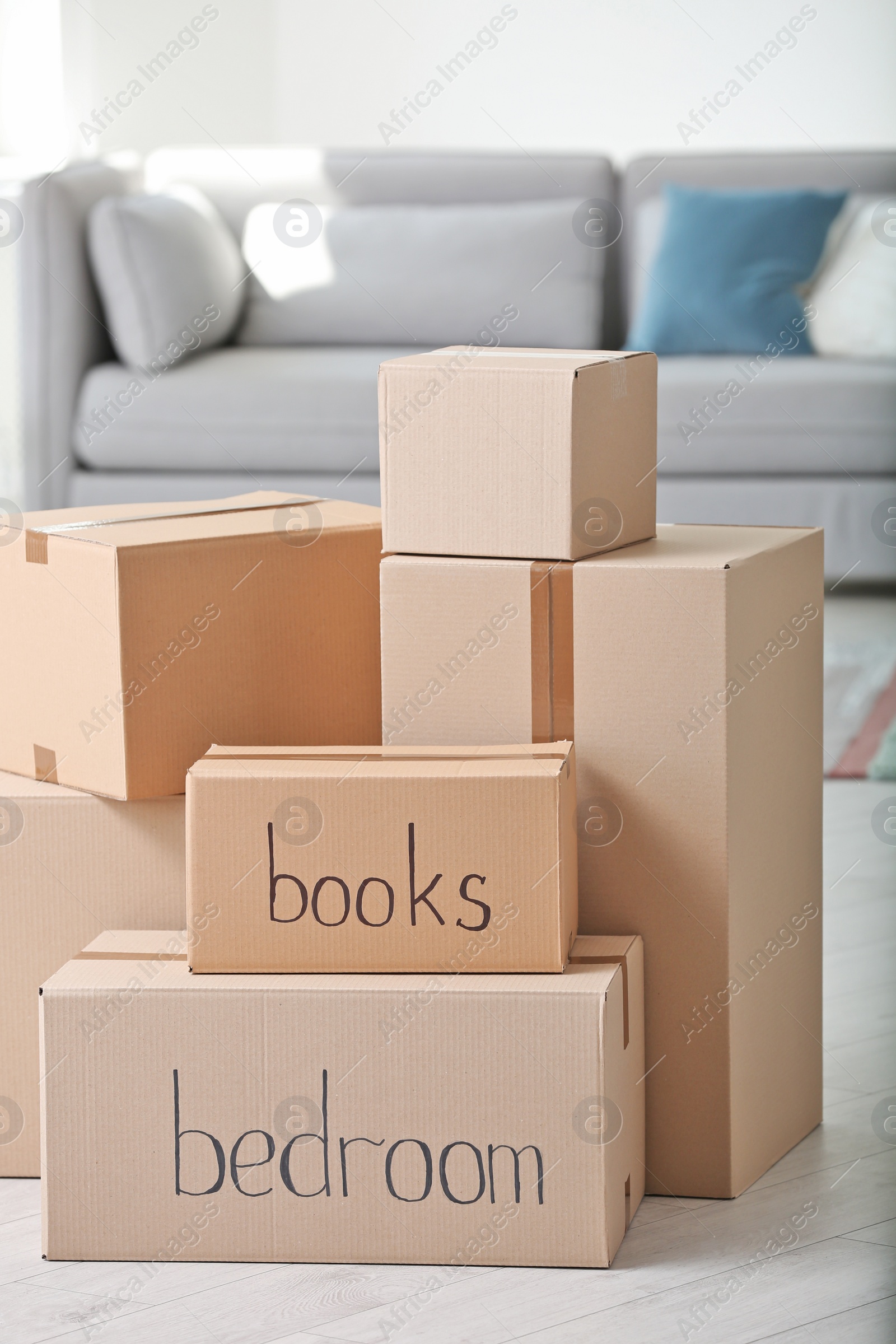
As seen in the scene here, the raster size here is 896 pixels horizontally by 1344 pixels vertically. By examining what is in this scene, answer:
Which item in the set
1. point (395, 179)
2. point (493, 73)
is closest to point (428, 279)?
point (395, 179)

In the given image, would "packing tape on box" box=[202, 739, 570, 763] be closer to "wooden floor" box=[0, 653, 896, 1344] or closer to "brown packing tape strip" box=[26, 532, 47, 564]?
"brown packing tape strip" box=[26, 532, 47, 564]

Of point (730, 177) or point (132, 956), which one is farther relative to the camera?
point (730, 177)

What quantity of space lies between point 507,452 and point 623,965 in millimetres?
437

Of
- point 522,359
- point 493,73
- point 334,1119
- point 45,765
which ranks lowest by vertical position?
point 334,1119

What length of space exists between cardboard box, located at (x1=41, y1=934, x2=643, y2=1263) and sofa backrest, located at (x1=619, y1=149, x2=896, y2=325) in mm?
2880

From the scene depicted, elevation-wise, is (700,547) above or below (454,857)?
above

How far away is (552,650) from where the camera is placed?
1.33m

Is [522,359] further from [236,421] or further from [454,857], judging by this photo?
[236,421]

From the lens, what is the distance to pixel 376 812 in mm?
1250

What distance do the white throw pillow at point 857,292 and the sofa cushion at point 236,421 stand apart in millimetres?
1051

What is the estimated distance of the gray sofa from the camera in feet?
11.0

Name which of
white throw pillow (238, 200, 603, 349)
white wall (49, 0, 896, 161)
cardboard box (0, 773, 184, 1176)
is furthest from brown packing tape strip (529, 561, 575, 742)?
white wall (49, 0, 896, 161)

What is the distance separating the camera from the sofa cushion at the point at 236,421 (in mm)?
3410

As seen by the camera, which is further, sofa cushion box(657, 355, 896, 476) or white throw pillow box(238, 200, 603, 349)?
white throw pillow box(238, 200, 603, 349)
